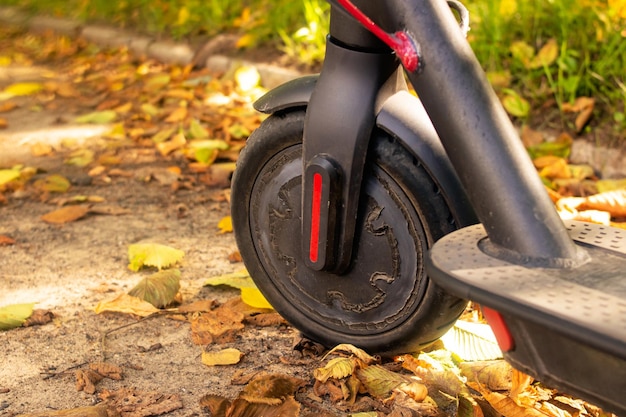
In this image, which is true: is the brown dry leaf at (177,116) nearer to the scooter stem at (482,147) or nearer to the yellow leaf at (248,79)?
the yellow leaf at (248,79)

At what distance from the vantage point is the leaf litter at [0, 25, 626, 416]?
5.26ft

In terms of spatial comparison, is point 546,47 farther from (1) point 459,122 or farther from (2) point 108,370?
(2) point 108,370

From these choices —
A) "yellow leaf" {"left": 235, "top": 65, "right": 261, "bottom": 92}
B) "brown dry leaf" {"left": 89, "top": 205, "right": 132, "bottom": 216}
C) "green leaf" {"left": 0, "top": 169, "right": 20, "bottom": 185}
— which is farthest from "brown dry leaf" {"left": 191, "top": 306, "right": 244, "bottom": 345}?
"yellow leaf" {"left": 235, "top": 65, "right": 261, "bottom": 92}

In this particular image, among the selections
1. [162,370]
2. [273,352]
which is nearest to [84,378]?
[162,370]

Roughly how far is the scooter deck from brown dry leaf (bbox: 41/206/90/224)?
64.6 inches

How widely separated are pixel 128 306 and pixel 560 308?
1.19 meters

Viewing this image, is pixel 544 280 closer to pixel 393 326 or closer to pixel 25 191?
pixel 393 326

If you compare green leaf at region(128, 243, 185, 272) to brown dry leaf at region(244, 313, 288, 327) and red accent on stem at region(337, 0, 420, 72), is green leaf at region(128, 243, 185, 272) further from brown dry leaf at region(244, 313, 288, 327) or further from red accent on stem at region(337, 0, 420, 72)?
red accent on stem at region(337, 0, 420, 72)

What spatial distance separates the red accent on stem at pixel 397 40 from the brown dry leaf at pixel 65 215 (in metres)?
1.54

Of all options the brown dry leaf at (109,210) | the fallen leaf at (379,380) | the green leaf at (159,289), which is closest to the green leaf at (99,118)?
the brown dry leaf at (109,210)

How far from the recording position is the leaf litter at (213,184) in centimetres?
160

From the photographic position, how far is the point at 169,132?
3.49 meters

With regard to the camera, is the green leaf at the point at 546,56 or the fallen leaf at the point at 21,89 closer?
the green leaf at the point at 546,56

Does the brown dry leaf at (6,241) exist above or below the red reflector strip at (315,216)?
below
